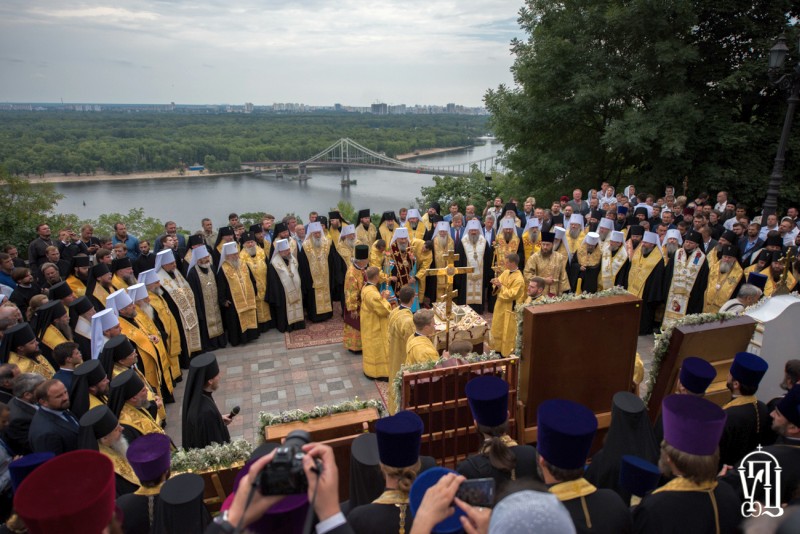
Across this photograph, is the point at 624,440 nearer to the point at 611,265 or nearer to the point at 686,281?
the point at 686,281

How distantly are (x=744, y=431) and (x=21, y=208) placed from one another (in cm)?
1913

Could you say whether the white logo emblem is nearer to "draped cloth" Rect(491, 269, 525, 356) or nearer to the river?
"draped cloth" Rect(491, 269, 525, 356)

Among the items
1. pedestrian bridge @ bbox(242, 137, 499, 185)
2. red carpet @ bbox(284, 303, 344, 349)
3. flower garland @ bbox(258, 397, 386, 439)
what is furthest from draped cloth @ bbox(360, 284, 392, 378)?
pedestrian bridge @ bbox(242, 137, 499, 185)

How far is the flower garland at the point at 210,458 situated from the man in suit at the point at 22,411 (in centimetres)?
170

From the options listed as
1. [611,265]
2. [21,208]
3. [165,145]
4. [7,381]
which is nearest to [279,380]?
Result: [7,381]

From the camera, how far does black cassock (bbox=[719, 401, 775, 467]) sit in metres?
4.34

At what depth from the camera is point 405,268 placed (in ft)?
34.0

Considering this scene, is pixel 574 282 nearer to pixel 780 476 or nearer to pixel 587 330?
pixel 587 330

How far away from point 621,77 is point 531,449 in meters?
19.3

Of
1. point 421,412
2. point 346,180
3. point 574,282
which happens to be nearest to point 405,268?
point 574,282

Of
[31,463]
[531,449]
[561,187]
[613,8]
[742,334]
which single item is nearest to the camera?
[31,463]

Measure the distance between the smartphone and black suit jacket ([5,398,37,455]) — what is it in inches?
184

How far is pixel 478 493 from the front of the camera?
2201mm

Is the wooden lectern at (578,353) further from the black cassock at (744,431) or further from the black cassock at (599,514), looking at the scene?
the black cassock at (599,514)
